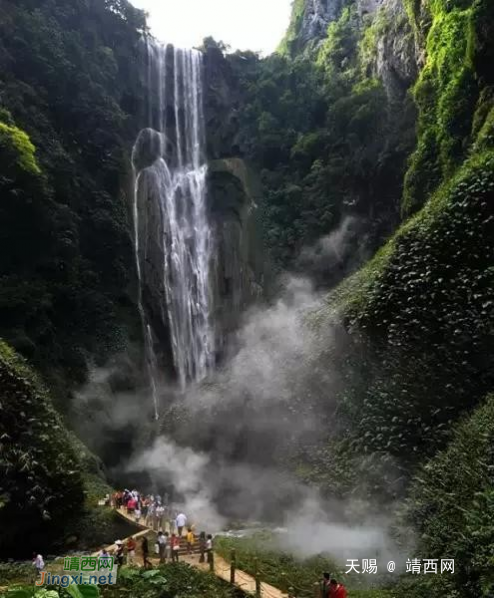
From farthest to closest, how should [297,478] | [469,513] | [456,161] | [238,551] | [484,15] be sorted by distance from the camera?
[456,161] < [484,15] < [297,478] < [238,551] < [469,513]

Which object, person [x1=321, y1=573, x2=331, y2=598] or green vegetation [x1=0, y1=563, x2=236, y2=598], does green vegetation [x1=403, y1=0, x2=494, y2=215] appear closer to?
person [x1=321, y1=573, x2=331, y2=598]

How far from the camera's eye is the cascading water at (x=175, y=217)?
24.8m

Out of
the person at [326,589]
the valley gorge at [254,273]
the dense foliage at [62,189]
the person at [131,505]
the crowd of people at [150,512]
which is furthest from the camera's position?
the dense foliage at [62,189]

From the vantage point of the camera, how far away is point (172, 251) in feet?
86.0

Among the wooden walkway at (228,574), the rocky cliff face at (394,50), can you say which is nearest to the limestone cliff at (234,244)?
the rocky cliff face at (394,50)

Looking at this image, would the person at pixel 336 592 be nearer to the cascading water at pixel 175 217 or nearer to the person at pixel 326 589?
the person at pixel 326 589

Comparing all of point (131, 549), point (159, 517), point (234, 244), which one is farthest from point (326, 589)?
point (234, 244)

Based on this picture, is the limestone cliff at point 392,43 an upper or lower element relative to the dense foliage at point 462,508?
upper

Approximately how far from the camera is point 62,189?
22328 mm

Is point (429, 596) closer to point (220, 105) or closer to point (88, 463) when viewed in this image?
point (88, 463)

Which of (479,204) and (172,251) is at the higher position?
(172,251)

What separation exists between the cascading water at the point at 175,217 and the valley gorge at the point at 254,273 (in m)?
0.13

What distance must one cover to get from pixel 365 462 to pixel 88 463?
849 centimetres

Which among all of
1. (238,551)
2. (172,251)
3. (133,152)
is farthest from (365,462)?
(133,152)
